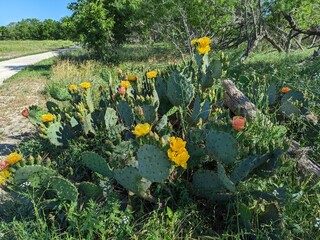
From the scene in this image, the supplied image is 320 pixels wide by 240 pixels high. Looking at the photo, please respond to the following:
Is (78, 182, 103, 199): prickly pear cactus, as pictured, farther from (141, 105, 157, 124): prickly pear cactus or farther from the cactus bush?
(141, 105, 157, 124): prickly pear cactus

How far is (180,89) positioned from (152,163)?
1197mm

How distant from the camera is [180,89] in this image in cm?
310

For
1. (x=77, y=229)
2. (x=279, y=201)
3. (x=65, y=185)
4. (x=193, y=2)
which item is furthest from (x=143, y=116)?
(x=193, y=2)

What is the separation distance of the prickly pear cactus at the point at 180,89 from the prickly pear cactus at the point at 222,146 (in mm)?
872

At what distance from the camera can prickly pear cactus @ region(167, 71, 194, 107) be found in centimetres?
305

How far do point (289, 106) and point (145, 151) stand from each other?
1.71 metres

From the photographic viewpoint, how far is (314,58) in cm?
798

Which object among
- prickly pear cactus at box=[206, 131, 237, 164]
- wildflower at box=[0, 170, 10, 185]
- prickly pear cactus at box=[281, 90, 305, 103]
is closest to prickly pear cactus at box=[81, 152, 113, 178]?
wildflower at box=[0, 170, 10, 185]

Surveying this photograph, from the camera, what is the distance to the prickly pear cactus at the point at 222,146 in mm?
2145

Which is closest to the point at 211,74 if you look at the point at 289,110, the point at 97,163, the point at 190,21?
the point at 289,110

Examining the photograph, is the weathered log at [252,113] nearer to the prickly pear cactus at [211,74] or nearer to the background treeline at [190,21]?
the prickly pear cactus at [211,74]

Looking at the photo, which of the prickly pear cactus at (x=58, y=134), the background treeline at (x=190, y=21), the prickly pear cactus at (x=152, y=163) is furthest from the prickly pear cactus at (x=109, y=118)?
the background treeline at (x=190, y=21)

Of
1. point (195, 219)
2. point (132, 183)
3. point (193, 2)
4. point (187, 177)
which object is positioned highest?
point (193, 2)

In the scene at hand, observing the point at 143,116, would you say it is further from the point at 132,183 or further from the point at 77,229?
the point at 77,229
